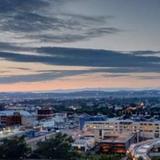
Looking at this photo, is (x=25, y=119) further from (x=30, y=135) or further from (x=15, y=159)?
(x=15, y=159)

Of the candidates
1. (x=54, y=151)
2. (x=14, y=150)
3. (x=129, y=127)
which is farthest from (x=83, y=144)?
(x=129, y=127)

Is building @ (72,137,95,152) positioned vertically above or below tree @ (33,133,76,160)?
below

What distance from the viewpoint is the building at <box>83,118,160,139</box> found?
25.7m

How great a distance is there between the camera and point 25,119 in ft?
106

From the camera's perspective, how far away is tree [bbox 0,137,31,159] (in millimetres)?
16734

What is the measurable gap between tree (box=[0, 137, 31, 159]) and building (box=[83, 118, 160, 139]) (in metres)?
8.62

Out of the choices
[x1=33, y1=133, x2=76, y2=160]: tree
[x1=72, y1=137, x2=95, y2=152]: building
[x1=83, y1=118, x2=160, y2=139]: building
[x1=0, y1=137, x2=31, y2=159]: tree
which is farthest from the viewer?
[x1=83, y1=118, x2=160, y2=139]: building

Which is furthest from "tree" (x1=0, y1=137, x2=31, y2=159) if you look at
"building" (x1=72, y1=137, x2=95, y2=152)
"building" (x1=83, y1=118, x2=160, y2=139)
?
"building" (x1=83, y1=118, x2=160, y2=139)

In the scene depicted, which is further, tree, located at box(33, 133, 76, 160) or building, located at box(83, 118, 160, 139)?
building, located at box(83, 118, 160, 139)

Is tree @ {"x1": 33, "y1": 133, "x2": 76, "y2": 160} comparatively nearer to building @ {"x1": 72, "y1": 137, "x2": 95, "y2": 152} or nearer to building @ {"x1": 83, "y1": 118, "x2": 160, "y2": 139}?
building @ {"x1": 72, "y1": 137, "x2": 95, "y2": 152}

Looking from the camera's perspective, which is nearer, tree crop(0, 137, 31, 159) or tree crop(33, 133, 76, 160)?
tree crop(33, 133, 76, 160)

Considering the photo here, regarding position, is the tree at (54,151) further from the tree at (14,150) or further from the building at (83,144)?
the building at (83,144)

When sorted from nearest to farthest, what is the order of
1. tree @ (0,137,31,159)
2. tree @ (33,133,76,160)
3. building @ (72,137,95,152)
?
tree @ (33,133,76,160) < tree @ (0,137,31,159) < building @ (72,137,95,152)

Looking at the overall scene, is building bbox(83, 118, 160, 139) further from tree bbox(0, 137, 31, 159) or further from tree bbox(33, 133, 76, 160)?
tree bbox(0, 137, 31, 159)
